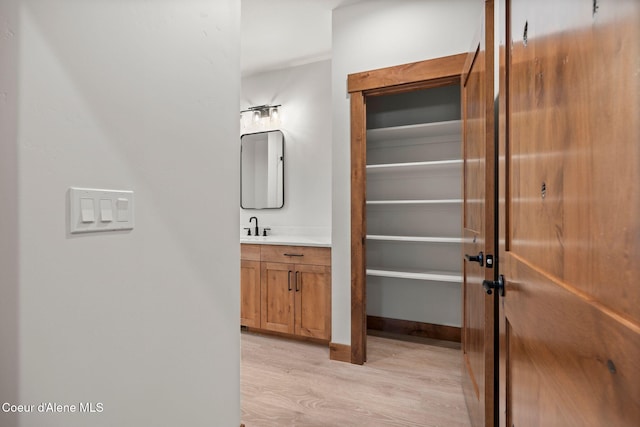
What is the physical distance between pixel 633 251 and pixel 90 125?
113 centimetres

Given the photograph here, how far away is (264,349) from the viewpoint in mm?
3064

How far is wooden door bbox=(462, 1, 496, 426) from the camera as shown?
4.81 feet

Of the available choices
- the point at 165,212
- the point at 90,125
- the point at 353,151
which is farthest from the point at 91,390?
the point at 353,151

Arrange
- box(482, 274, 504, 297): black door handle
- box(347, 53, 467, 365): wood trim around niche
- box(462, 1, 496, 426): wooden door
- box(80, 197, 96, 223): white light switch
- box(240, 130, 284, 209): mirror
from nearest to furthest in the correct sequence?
box(80, 197, 96, 223): white light switch
box(482, 274, 504, 297): black door handle
box(462, 1, 496, 426): wooden door
box(347, 53, 467, 365): wood trim around niche
box(240, 130, 284, 209): mirror

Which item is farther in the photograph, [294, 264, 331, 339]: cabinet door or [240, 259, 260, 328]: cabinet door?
[240, 259, 260, 328]: cabinet door

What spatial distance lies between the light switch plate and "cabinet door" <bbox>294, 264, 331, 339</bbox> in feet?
7.06

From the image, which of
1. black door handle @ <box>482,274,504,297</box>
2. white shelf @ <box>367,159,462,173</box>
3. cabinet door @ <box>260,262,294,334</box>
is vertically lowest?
cabinet door @ <box>260,262,294,334</box>

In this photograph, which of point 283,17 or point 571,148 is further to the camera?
point 283,17

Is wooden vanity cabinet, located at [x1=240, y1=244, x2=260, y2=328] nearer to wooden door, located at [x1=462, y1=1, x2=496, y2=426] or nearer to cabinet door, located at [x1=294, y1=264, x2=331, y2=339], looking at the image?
cabinet door, located at [x1=294, y1=264, x2=331, y2=339]

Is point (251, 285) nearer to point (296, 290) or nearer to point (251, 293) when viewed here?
point (251, 293)

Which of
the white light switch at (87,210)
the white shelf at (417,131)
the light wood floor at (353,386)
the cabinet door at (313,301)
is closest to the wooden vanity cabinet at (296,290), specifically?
the cabinet door at (313,301)

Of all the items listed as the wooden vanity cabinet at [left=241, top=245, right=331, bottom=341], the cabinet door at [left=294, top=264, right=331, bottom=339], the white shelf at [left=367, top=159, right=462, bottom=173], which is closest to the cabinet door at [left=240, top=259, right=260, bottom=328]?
the wooden vanity cabinet at [left=241, top=245, right=331, bottom=341]

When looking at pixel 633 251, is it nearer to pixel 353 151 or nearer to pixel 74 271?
pixel 74 271

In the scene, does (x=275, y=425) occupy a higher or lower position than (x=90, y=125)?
lower
